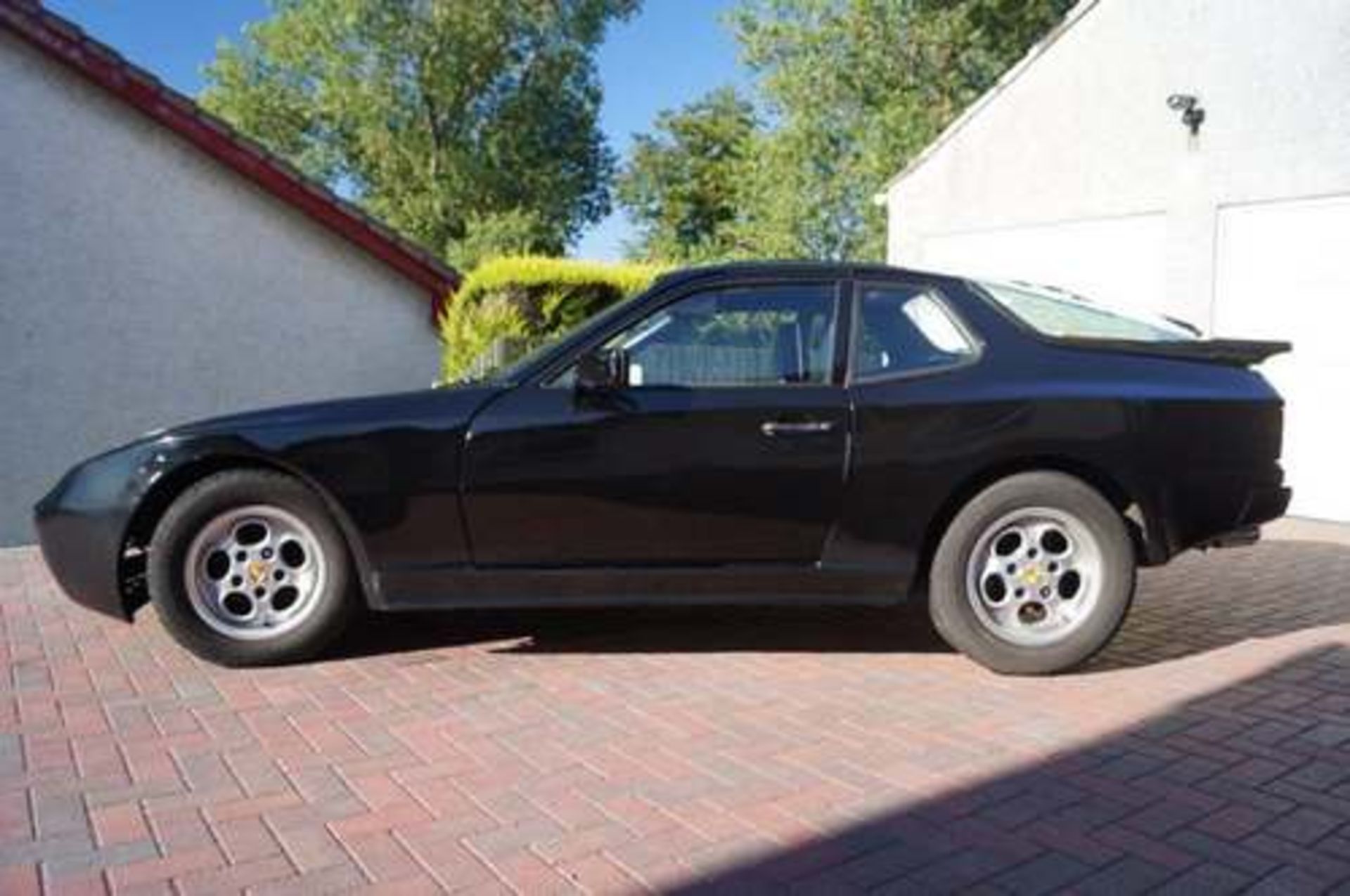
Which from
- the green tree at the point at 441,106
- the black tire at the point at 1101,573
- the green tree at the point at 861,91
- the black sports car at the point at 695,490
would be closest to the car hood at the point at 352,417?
the black sports car at the point at 695,490

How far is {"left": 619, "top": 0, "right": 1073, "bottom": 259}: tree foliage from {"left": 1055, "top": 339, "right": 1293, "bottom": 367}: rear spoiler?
1678 centimetres

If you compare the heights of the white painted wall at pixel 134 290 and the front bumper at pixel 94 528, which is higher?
the white painted wall at pixel 134 290

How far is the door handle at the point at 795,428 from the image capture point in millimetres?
4035

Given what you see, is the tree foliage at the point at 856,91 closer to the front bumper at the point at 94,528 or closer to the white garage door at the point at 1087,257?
the white garage door at the point at 1087,257

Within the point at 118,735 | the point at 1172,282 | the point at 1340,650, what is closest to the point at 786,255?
the point at 1172,282

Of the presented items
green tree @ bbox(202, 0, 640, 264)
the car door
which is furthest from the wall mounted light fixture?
green tree @ bbox(202, 0, 640, 264)

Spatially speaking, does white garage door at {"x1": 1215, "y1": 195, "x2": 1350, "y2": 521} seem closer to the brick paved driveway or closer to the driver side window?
the brick paved driveway

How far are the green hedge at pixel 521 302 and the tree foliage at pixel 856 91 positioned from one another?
13.1m

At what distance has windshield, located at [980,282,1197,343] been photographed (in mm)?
4320

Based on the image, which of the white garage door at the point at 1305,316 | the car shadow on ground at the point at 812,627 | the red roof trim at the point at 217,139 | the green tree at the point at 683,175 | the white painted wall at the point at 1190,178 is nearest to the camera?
the car shadow on ground at the point at 812,627

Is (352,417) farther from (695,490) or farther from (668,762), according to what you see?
(668,762)

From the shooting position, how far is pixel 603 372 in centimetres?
395

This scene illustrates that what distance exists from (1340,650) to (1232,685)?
87 cm

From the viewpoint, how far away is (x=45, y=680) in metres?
3.96
